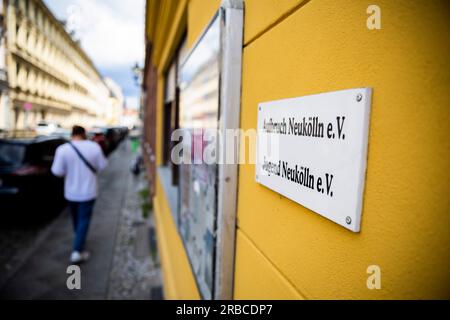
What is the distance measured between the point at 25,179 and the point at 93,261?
7.96 feet

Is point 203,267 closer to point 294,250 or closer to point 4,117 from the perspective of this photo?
point 294,250

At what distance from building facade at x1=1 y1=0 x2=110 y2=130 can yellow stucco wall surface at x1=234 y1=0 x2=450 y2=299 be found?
23890 mm

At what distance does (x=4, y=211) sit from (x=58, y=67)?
31.7 m

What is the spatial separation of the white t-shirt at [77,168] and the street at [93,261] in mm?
1057

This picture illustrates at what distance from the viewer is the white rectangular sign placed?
59 cm

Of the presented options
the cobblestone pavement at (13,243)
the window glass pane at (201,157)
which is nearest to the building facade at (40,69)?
the cobblestone pavement at (13,243)

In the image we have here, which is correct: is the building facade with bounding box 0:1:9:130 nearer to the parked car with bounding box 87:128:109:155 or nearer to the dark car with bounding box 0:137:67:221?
the parked car with bounding box 87:128:109:155

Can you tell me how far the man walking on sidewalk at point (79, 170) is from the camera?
408 centimetres

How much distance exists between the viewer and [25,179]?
226 inches

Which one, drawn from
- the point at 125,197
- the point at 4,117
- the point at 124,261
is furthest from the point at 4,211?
the point at 4,117

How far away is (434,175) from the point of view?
49 cm

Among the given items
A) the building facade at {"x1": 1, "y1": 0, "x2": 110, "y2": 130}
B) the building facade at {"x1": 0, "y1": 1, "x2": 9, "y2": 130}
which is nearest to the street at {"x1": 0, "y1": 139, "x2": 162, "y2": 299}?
the building facade at {"x1": 0, "y1": 1, "x2": 9, "y2": 130}

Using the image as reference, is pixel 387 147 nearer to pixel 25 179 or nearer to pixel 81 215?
pixel 81 215

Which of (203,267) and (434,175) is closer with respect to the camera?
(434,175)
